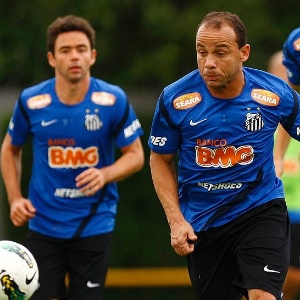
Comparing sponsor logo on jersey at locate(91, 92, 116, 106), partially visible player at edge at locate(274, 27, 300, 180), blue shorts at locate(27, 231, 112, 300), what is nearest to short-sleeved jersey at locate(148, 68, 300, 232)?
partially visible player at edge at locate(274, 27, 300, 180)

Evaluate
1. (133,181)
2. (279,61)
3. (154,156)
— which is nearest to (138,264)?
(133,181)

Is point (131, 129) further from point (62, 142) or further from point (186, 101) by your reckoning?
point (186, 101)

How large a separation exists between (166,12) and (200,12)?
43 centimetres

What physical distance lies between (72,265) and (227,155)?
2.19m

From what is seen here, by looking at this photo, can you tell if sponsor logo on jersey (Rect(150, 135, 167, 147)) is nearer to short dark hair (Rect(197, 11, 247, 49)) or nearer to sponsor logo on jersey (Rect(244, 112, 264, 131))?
sponsor logo on jersey (Rect(244, 112, 264, 131))

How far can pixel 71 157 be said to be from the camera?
9406 millimetres

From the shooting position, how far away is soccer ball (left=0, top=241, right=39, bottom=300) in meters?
7.73

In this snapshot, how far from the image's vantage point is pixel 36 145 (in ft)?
31.5

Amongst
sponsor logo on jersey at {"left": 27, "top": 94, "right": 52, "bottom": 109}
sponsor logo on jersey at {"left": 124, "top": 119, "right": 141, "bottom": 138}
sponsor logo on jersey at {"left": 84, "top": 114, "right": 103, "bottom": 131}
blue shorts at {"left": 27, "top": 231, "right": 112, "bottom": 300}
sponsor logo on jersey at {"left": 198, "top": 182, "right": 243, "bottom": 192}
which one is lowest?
blue shorts at {"left": 27, "top": 231, "right": 112, "bottom": 300}

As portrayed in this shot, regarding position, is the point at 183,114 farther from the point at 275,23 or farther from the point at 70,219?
the point at 275,23

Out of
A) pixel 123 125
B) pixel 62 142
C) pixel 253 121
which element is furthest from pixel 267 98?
pixel 62 142

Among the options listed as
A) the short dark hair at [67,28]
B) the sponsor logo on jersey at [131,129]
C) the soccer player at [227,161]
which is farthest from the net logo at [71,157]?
the soccer player at [227,161]

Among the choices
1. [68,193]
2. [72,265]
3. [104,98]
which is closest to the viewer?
[72,265]

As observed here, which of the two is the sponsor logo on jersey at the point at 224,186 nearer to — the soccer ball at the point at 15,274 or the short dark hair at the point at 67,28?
the soccer ball at the point at 15,274
